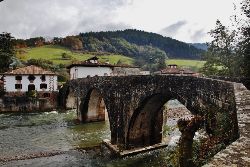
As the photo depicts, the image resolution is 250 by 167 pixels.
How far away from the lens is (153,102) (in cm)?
2395

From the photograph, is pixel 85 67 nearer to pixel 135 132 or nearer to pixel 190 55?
pixel 135 132

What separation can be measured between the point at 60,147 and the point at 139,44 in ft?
513

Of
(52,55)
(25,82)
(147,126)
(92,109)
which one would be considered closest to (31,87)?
(25,82)

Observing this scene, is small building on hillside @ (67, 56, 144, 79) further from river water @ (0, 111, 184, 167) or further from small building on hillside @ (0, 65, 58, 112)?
river water @ (0, 111, 184, 167)

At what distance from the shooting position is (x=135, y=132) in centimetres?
2589

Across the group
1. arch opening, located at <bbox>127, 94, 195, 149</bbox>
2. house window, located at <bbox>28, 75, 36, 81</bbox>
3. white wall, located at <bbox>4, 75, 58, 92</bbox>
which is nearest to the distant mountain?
white wall, located at <bbox>4, 75, 58, 92</bbox>

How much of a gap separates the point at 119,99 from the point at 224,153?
22193mm

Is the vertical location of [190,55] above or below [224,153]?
above

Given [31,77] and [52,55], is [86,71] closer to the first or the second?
[31,77]

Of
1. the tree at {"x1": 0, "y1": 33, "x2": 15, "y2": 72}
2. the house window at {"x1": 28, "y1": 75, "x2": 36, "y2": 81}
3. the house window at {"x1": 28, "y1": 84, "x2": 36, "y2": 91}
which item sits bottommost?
the house window at {"x1": 28, "y1": 84, "x2": 36, "y2": 91}

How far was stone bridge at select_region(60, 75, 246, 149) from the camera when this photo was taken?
1142 cm

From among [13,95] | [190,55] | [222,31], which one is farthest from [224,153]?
[190,55]

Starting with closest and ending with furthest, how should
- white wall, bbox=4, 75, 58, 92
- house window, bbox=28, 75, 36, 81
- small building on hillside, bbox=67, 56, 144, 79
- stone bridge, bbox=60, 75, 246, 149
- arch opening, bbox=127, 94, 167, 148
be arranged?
stone bridge, bbox=60, 75, 246, 149
arch opening, bbox=127, 94, 167, 148
white wall, bbox=4, 75, 58, 92
house window, bbox=28, 75, 36, 81
small building on hillside, bbox=67, 56, 144, 79

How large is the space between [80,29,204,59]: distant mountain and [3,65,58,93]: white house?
274ft
